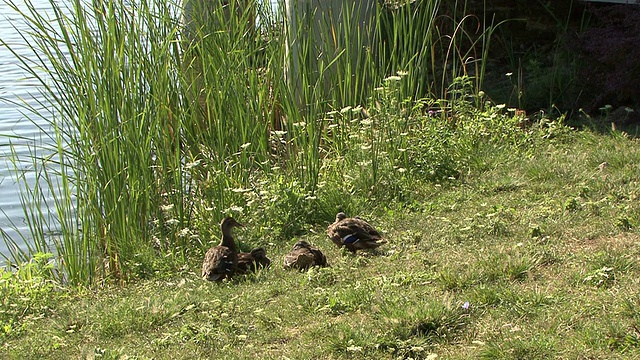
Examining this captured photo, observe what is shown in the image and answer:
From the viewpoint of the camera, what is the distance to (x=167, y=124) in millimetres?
8242

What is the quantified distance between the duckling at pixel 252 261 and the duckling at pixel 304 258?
0.27m

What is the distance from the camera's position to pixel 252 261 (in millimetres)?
6711

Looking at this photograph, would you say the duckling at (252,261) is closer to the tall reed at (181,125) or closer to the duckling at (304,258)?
the duckling at (304,258)

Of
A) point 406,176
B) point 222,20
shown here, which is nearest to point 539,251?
point 406,176

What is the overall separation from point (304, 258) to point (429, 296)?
1352mm

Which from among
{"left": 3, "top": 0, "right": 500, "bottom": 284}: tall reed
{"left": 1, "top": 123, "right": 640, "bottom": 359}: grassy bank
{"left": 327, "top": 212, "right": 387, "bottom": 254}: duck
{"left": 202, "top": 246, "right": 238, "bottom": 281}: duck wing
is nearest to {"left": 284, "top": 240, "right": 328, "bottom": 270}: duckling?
{"left": 1, "top": 123, "right": 640, "bottom": 359}: grassy bank

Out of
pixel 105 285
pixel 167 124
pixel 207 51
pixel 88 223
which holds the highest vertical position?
pixel 207 51

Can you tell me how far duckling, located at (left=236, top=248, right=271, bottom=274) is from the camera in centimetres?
664

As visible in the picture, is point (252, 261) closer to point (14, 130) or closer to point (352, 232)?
point (352, 232)

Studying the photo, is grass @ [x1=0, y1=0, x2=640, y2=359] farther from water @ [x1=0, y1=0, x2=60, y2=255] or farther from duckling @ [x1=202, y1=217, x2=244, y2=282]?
water @ [x1=0, y1=0, x2=60, y2=255]

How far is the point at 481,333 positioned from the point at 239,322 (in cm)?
159

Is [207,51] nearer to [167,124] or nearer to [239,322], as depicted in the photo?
[167,124]

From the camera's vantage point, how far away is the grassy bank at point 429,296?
189 inches

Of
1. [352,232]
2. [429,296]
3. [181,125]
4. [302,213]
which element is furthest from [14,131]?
[429,296]
